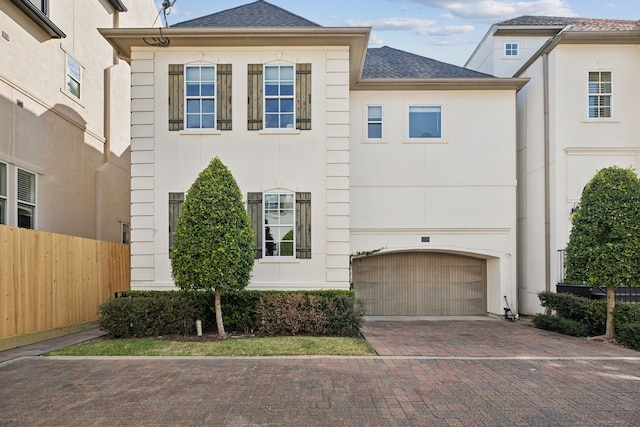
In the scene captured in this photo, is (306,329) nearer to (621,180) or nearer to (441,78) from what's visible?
(621,180)

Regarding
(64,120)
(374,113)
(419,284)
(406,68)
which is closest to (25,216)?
(64,120)

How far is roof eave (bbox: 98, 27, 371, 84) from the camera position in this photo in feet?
36.3

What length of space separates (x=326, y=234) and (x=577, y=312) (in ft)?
20.5

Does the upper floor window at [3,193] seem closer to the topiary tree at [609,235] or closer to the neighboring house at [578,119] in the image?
the topiary tree at [609,235]

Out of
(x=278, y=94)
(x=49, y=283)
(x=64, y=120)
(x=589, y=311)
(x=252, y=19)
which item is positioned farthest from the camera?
(x=64, y=120)

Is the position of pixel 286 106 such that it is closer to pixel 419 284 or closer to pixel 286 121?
pixel 286 121

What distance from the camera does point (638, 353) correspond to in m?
8.82

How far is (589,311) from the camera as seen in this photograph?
10656 mm

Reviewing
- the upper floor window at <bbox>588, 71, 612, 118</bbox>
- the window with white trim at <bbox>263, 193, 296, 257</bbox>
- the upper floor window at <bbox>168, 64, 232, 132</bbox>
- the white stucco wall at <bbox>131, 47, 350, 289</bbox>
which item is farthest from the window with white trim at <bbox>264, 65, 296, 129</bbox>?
the upper floor window at <bbox>588, 71, 612, 118</bbox>

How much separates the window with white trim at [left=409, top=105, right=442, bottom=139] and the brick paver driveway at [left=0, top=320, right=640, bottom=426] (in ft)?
23.3

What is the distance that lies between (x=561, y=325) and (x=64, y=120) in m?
14.2

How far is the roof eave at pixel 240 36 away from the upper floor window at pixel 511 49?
741cm

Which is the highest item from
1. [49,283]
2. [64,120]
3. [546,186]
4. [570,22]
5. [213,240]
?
[570,22]

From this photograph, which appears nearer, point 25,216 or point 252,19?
point 25,216
